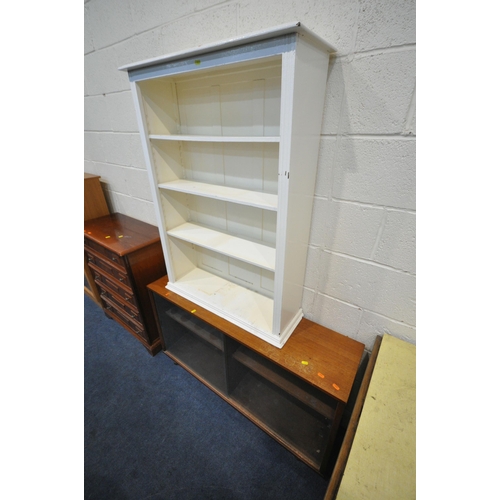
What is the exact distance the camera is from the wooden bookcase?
111 centimetres

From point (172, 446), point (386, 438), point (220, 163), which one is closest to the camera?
point (386, 438)

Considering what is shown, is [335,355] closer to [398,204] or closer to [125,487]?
[398,204]

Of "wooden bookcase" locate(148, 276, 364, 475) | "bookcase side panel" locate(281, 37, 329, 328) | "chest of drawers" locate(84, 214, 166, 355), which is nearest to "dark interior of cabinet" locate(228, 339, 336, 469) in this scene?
"wooden bookcase" locate(148, 276, 364, 475)

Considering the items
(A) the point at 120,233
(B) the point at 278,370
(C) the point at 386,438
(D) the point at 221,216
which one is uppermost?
(D) the point at 221,216

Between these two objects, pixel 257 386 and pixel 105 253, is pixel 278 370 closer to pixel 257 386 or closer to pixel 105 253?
pixel 257 386

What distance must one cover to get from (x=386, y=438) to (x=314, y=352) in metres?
0.43

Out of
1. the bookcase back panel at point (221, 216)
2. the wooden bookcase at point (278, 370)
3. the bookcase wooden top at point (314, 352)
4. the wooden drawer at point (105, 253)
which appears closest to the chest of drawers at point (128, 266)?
the wooden drawer at point (105, 253)

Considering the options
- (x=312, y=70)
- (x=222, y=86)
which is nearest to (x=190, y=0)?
(x=222, y=86)

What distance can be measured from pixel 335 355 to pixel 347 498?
0.55m

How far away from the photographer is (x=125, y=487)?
4.23 ft

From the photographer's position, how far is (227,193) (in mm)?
1209

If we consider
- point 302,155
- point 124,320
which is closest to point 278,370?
point 302,155

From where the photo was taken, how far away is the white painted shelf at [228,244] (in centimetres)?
122

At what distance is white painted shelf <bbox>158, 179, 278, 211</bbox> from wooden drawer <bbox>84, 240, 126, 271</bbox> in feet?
2.20
